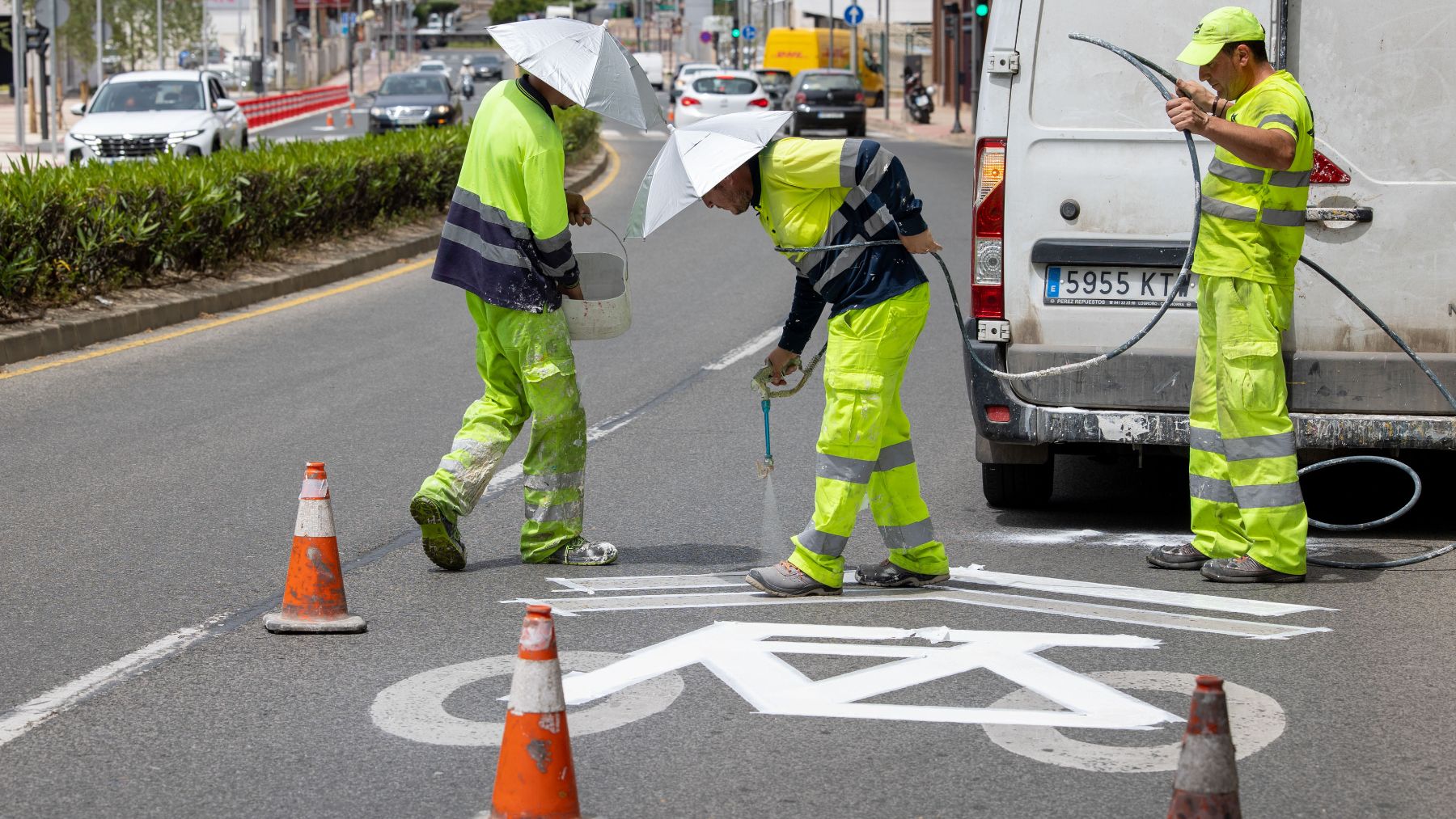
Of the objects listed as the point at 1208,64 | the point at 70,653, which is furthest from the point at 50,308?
the point at 1208,64

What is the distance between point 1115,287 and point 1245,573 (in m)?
1.20

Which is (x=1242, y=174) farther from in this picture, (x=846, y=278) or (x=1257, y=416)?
(x=846, y=278)

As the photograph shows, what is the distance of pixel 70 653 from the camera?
5.73m

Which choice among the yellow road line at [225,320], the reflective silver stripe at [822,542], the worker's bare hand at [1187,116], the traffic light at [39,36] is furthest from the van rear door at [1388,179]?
the traffic light at [39,36]

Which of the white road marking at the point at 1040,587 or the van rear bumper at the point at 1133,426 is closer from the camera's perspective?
the white road marking at the point at 1040,587

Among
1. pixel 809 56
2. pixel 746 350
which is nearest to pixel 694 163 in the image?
pixel 746 350

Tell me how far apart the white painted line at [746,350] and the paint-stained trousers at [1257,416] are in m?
5.32

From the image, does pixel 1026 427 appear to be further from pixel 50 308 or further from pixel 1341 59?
pixel 50 308

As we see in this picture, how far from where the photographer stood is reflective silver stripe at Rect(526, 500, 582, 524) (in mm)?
6984

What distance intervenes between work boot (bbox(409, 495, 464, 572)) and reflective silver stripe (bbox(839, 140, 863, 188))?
70.7 inches

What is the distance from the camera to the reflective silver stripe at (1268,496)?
6.63m

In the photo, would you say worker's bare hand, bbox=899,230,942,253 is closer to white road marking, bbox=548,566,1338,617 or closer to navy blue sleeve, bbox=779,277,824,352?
navy blue sleeve, bbox=779,277,824,352

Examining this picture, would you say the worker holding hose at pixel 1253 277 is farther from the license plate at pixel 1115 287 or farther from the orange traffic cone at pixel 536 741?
the orange traffic cone at pixel 536 741

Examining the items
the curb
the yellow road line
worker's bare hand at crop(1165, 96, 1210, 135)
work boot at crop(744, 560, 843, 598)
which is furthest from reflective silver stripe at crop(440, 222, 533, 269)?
the curb
